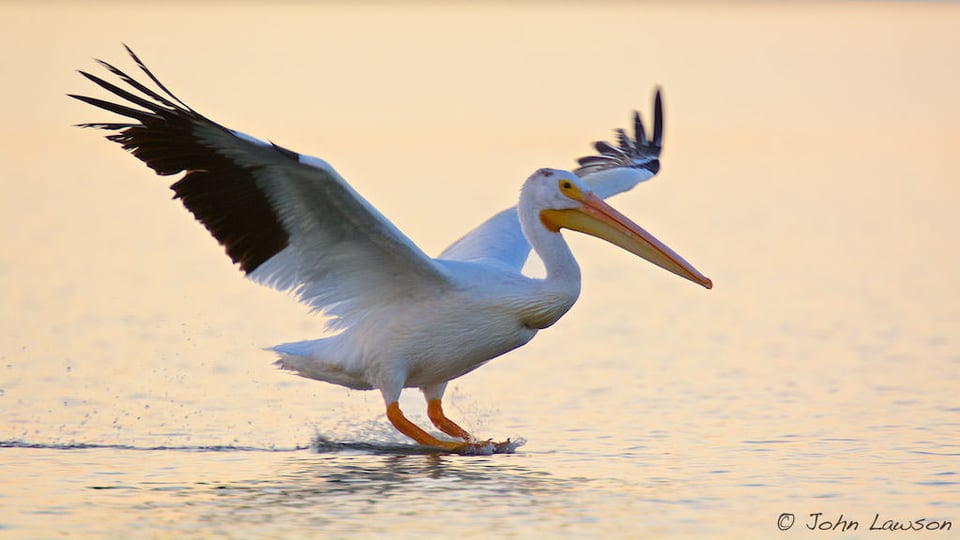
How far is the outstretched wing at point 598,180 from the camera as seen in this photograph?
936 centimetres

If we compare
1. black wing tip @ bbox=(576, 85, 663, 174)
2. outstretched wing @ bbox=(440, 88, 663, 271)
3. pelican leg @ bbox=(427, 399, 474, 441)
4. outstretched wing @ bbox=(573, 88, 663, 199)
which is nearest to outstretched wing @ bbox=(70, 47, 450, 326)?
pelican leg @ bbox=(427, 399, 474, 441)

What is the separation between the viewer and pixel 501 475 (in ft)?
25.9

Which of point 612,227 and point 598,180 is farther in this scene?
point 598,180

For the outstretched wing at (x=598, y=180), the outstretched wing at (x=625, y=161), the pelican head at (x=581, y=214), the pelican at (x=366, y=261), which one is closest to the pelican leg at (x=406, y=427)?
the pelican at (x=366, y=261)

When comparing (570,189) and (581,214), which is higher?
(570,189)

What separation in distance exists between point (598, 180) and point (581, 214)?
180cm

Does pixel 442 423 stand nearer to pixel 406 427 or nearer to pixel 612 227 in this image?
pixel 406 427

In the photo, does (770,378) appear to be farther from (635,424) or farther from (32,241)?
(32,241)

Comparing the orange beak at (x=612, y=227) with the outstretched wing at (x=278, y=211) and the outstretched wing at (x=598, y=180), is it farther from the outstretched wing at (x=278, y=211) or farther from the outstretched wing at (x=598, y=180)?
the outstretched wing at (x=278, y=211)
